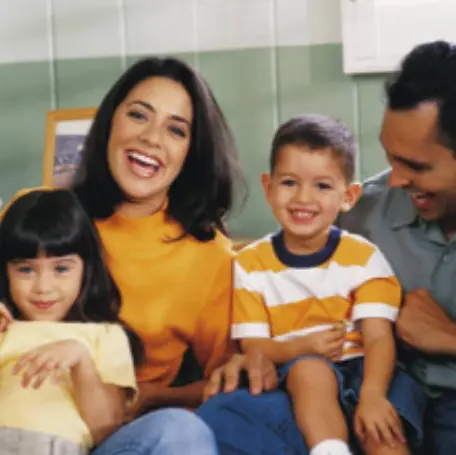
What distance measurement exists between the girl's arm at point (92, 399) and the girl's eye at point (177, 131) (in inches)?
20.5

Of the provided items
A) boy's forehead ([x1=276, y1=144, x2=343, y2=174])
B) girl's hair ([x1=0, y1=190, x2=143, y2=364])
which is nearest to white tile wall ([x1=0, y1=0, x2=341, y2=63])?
boy's forehead ([x1=276, y1=144, x2=343, y2=174])

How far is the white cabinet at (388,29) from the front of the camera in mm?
1988

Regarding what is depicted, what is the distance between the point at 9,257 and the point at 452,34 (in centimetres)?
125

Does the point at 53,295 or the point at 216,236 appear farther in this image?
the point at 216,236

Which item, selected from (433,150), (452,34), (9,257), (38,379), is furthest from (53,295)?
(452,34)

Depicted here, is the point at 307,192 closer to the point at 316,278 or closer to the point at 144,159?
the point at 316,278

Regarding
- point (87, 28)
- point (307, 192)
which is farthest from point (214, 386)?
point (87, 28)

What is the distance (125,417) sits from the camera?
1401 millimetres

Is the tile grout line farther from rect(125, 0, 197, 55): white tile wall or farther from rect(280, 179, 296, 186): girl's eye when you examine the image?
rect(280, 179, 296, 186): girl's eye

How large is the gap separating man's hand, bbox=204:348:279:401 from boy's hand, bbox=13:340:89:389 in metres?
0.24

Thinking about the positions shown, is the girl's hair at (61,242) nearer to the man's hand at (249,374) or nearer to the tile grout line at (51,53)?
the man's hand at (249,374)

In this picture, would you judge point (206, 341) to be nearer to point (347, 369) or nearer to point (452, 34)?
point (347, 369)

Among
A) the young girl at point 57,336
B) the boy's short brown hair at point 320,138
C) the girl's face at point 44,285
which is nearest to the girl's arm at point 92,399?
the young girl at point 57,336

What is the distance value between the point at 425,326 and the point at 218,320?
1.37ft
